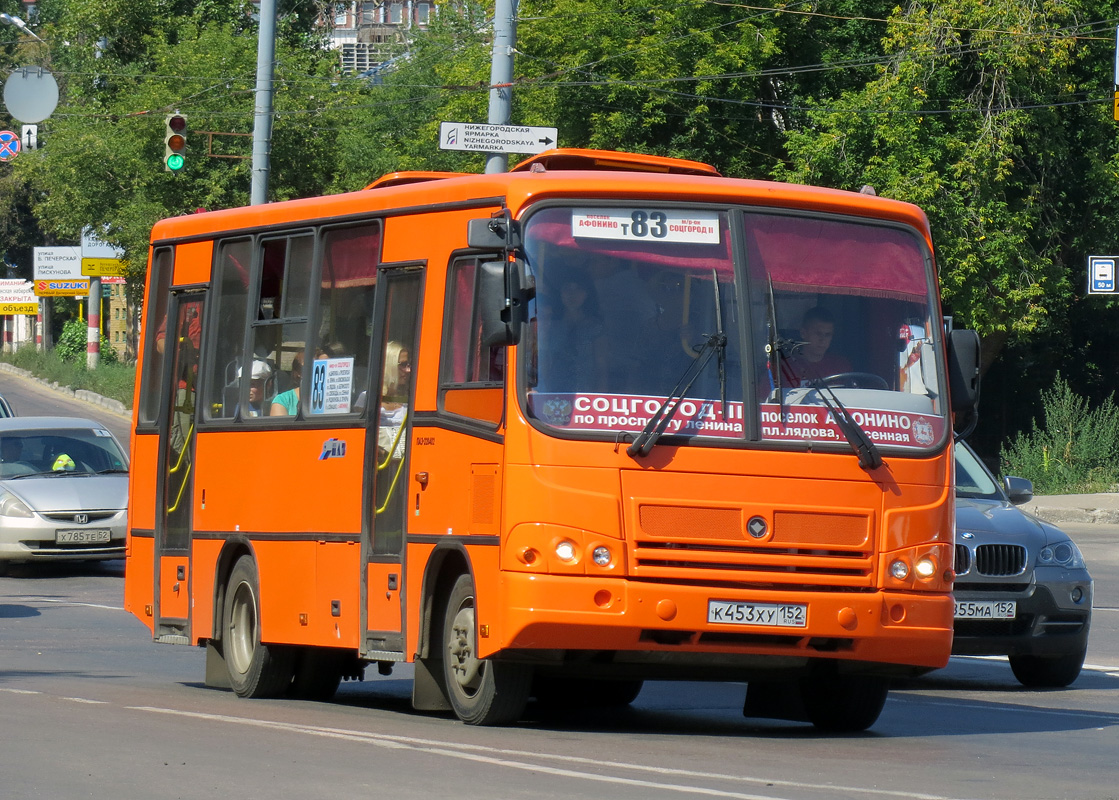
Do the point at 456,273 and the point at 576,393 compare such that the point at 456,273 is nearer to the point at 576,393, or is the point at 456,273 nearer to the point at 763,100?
the point at 576,393

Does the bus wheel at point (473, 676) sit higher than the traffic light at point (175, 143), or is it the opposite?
the traffic light at point (175, 143)

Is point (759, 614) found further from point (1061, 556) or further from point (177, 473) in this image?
point (177, 473)

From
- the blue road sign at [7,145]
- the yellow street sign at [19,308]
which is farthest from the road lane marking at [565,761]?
the yellow street sign at [19,308]

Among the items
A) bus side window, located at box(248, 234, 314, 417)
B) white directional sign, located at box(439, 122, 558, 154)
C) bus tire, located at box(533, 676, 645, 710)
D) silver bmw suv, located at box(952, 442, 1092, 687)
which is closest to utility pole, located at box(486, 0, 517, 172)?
white directional sign, located at box(439, 122, 558, 154)

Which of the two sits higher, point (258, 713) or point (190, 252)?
point (190, 252)

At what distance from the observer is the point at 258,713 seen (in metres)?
10.9

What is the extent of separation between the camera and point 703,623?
9352 mm

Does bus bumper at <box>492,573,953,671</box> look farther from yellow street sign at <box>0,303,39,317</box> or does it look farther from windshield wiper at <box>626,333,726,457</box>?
yellow street sign at <box>0,303,39,317</box>

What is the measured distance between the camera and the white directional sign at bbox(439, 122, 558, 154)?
19.8 metres

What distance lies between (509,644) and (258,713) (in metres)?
2.24

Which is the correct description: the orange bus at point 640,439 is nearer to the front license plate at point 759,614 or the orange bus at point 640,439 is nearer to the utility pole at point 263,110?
the front license plate at point 759,614

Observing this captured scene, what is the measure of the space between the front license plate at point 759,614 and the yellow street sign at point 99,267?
55.1m

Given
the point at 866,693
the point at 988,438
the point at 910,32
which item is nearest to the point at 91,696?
the point at 866,693

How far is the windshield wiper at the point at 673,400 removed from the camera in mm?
9383
